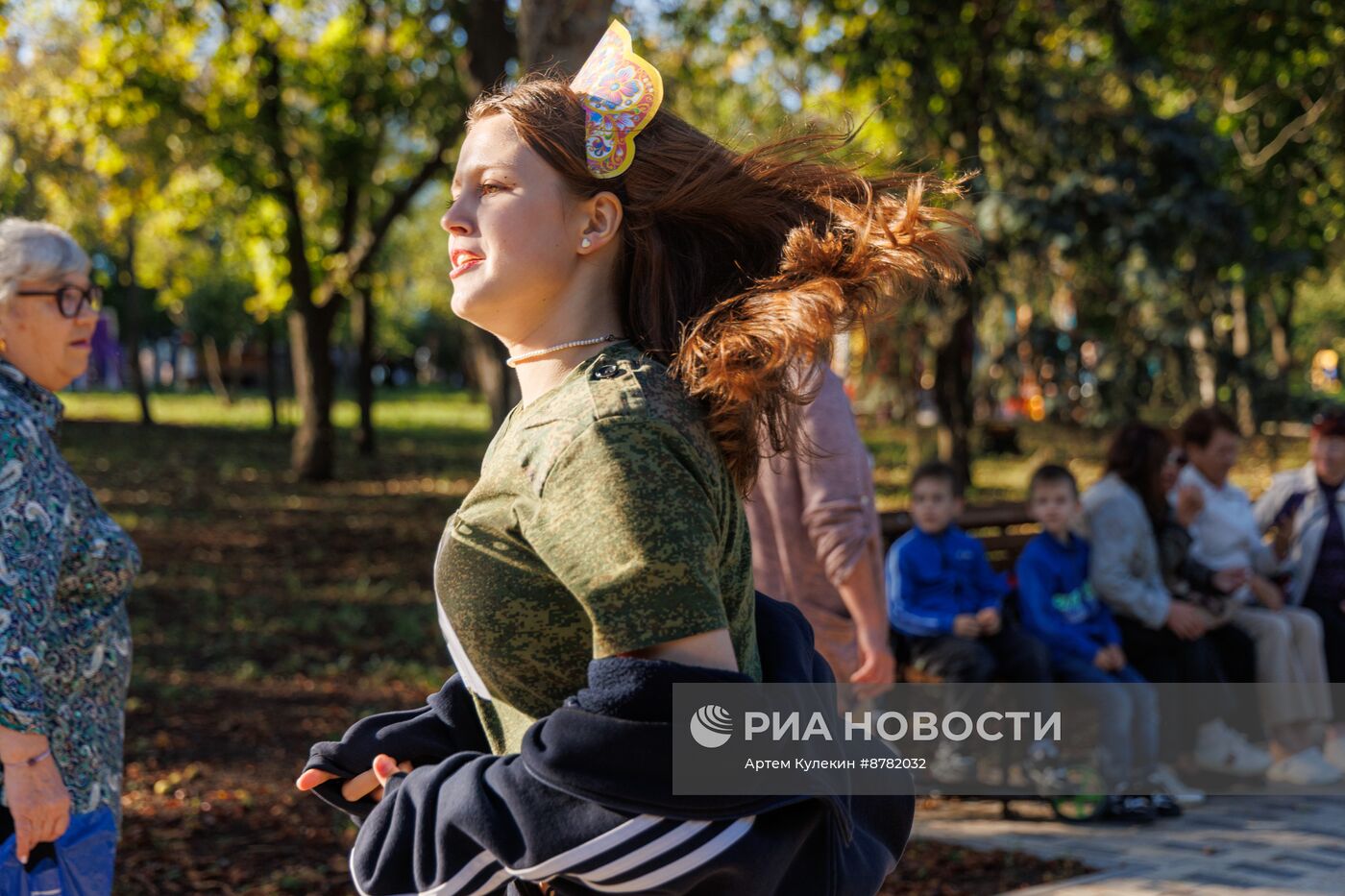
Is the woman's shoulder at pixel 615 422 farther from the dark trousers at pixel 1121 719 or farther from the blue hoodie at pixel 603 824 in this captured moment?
the dark trousers at pixel 1121 719

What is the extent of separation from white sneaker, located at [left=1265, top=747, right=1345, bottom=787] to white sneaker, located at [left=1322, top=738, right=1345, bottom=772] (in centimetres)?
21

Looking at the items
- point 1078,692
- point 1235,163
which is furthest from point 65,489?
point 1235,163

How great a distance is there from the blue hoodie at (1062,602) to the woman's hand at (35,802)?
480cm

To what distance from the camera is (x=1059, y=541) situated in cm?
688

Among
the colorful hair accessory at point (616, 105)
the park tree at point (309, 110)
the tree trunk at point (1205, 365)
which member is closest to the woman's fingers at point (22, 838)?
the colorful hair accessory at point (616, 105)

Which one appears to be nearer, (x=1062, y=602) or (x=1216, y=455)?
(x=1062, y=602)

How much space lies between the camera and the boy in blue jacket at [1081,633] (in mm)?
6508

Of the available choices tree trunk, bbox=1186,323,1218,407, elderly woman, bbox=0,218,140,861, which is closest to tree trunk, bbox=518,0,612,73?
elderly woman, bbox=0,218,140,861

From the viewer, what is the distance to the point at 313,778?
2.05 metres

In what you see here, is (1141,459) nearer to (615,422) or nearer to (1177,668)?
(1177,668)

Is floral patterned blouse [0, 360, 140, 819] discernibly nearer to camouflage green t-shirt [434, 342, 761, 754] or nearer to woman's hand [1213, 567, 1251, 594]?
camouflage green t-shirt [434, 342, 761, 754]

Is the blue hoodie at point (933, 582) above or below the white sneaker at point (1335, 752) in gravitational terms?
above

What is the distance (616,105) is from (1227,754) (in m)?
6.30

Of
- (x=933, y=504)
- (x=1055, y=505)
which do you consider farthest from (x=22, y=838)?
(x=1055, y=505)
